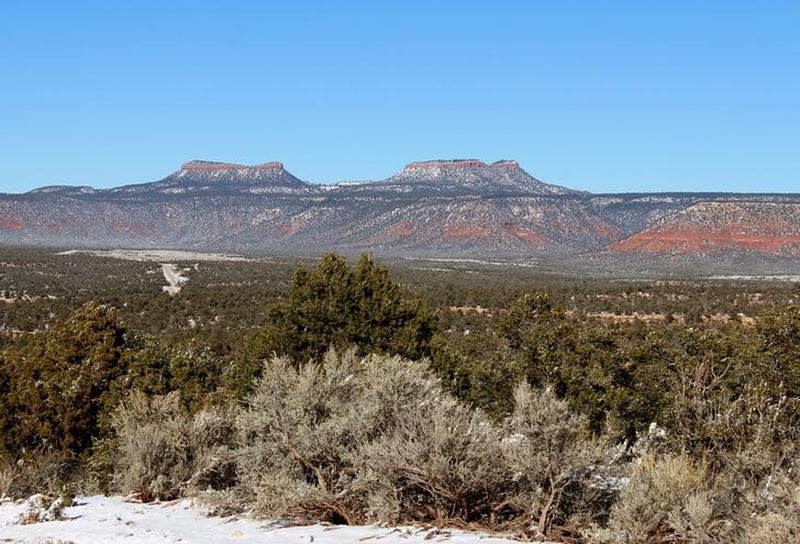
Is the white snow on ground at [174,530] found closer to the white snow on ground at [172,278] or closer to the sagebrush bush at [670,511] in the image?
the sagebrush bush at [670,511]

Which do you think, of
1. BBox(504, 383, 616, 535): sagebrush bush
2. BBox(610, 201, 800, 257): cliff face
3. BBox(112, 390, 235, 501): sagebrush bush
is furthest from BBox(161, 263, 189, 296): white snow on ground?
BBox(610, 201, 800, 257): cliff face

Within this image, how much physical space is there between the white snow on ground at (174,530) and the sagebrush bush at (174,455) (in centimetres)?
43

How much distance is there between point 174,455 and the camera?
12.6 metres

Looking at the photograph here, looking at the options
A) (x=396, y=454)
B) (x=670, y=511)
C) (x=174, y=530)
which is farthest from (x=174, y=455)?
(x=670, y=511)

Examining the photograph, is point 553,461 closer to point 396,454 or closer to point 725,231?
point 396,454

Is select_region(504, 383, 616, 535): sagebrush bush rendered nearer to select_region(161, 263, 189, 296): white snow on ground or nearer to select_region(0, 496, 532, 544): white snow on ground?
select_region(0, 496, 532, 544): white snow on ground

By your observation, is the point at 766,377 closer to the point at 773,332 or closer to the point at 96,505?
the point at 773,332

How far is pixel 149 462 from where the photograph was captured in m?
12.4

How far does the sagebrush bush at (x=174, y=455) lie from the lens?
1221cm

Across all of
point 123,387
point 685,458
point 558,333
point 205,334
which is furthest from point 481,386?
point 205,334

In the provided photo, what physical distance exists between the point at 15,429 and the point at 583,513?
11.6 meters

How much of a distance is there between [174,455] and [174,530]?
2.51 metres

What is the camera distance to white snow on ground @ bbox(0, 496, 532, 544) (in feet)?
30.3

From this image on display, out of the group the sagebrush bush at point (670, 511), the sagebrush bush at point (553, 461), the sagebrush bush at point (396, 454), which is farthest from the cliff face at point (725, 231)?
the sagebrush bush at point (670, 511)
